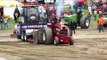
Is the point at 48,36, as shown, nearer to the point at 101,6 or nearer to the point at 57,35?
the point at 57,35

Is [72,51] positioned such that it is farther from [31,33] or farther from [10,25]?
[10,25]

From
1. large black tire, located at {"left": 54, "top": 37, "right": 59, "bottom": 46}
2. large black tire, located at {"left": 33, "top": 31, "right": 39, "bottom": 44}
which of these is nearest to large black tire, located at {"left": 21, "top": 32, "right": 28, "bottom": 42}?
large black tire, located at {"left": 33, "top": 31, "right": 39, "bottom": 44}

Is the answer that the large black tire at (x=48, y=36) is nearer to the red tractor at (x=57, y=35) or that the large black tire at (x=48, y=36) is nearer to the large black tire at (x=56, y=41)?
the red tractor at (x=57, y=35)

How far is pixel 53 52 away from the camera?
18.0 meters

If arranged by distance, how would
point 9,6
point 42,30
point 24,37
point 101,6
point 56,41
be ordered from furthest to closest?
point 101,6 → point 9,6 → point 24,37 → point 42,30 → point 56,41

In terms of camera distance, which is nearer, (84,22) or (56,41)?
(56,41)

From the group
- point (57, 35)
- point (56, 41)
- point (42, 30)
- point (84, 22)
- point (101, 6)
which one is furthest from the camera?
point (101, 6)

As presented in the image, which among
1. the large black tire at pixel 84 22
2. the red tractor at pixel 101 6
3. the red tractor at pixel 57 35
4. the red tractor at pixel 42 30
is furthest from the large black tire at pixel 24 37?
the red tractor at pixel 101 6

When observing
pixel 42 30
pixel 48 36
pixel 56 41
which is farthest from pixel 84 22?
pixel 56 41

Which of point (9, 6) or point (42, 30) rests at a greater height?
point (9, 6)

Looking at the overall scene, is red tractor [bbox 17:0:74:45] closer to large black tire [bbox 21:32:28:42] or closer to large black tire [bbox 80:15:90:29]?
large black tire [bbox 21:32:28:42]

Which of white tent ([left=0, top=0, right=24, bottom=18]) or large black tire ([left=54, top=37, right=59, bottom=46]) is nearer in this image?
large black tire ([left=54, top=37, right=59, bottom=46])

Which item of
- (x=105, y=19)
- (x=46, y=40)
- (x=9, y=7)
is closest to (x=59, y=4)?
(x=46, y=40)

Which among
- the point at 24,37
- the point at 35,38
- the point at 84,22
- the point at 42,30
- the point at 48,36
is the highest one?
the point at 42,30
